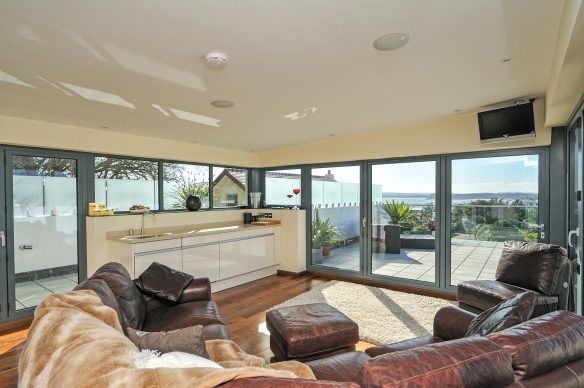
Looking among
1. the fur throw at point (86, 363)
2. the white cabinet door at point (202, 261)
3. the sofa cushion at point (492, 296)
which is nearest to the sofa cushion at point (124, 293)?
the fur throw at point (86, 363)

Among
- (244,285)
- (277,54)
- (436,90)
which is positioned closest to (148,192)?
(244,285)

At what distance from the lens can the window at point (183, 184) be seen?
4.89m

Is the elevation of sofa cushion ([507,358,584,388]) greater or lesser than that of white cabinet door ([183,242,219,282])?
greater

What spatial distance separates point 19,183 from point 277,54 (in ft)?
11.1

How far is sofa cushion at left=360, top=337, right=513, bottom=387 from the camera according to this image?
91 centimetres

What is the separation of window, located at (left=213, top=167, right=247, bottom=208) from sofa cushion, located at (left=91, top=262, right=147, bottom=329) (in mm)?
3143

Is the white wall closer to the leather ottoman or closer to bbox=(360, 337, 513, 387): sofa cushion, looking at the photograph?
the leather ottoman

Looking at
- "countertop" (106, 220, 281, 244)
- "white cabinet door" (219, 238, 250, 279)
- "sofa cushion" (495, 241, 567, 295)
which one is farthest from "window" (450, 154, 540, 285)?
"white cabinet door" (219, 238, 250, 279)

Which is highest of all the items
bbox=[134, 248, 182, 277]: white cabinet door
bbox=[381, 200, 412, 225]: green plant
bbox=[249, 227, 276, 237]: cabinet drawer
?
bbox=[381, 200, 412, 225]: green plant

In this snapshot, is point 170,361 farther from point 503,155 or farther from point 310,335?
point 503,155

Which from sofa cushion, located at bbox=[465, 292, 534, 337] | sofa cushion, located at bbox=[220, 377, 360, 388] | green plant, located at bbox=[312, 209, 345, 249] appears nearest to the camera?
sofa cushion, located at bbox=[220, 377, 360, 388]

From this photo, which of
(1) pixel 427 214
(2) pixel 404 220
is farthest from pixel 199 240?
(1) pixel 427 214

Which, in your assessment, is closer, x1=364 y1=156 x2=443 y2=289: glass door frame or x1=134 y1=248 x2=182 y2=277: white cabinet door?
x1=134 y1=248 x2=182 y2=277: white cabinet door

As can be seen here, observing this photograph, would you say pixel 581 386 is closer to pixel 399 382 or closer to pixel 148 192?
pixel 399 382
